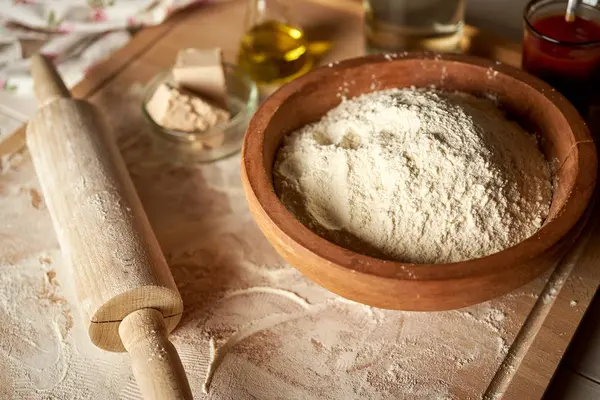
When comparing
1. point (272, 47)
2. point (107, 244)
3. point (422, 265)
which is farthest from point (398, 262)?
point (272, 47)

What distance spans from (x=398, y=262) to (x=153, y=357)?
255 millimetres

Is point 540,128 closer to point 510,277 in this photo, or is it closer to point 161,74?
point 510,277

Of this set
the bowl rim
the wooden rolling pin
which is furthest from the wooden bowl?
the wooden rolling pin

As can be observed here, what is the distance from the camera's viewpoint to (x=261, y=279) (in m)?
0.79

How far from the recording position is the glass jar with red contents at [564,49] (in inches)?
33.2

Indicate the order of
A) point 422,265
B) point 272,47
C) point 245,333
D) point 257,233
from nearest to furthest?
1. point 422,265
2. point 245,333
3. point 257,233
4. point 272,47

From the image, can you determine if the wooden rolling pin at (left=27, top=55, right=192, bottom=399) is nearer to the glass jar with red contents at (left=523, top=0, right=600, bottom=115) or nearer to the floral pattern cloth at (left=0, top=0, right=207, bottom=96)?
the floral pattern cloth at (left=0, top=0, right=207, bottom=96)

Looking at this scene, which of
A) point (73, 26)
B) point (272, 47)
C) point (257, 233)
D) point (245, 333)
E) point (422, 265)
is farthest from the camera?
point (73, 26)

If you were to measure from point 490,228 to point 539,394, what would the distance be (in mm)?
172

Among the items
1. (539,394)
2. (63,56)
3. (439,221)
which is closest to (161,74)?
(63,56)

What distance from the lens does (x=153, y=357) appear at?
0.64 m

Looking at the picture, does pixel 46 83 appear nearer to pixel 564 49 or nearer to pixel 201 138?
pixel 201 138

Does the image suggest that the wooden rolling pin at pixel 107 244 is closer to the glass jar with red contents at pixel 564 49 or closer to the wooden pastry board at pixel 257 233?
the wooden pastry board at pixel 257 233

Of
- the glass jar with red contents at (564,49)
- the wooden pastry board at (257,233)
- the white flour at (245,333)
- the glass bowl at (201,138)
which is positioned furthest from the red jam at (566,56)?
the glass bowl at (201,138)
